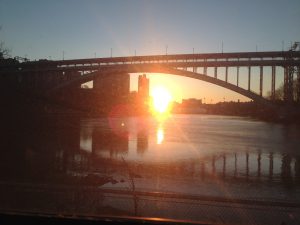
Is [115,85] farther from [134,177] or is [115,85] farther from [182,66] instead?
[134,177]

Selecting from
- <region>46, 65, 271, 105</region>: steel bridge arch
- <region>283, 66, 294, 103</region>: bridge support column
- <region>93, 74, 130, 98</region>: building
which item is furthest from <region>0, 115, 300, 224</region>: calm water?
<region>93, 74, 130, 98</region>: building

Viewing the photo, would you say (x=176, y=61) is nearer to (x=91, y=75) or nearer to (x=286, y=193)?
(x=91, y=75)

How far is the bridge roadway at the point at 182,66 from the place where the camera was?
4181cm

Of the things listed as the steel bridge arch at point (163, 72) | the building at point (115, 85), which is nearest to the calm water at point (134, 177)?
the steel bridge arch at point (163, 72)

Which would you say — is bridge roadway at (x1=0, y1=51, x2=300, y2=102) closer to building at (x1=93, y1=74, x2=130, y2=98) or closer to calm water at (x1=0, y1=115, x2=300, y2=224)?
calm water at (x1=0, y1=115, x2=300, y2=224)

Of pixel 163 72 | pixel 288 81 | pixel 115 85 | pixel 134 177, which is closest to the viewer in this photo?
pixel 134 177

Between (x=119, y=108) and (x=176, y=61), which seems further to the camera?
(x=119, y=108)

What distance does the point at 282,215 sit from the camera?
647 cm

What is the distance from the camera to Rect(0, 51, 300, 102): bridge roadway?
137 feet

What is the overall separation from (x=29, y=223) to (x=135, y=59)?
47.2 metres

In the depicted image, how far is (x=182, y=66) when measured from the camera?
4600 centimetres

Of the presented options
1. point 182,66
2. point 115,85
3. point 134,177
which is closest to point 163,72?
point 182,66

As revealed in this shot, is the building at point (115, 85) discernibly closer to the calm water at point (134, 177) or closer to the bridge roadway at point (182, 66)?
the bridge roadway at point (182, 66)

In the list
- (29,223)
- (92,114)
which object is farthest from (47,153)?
(92,114)
